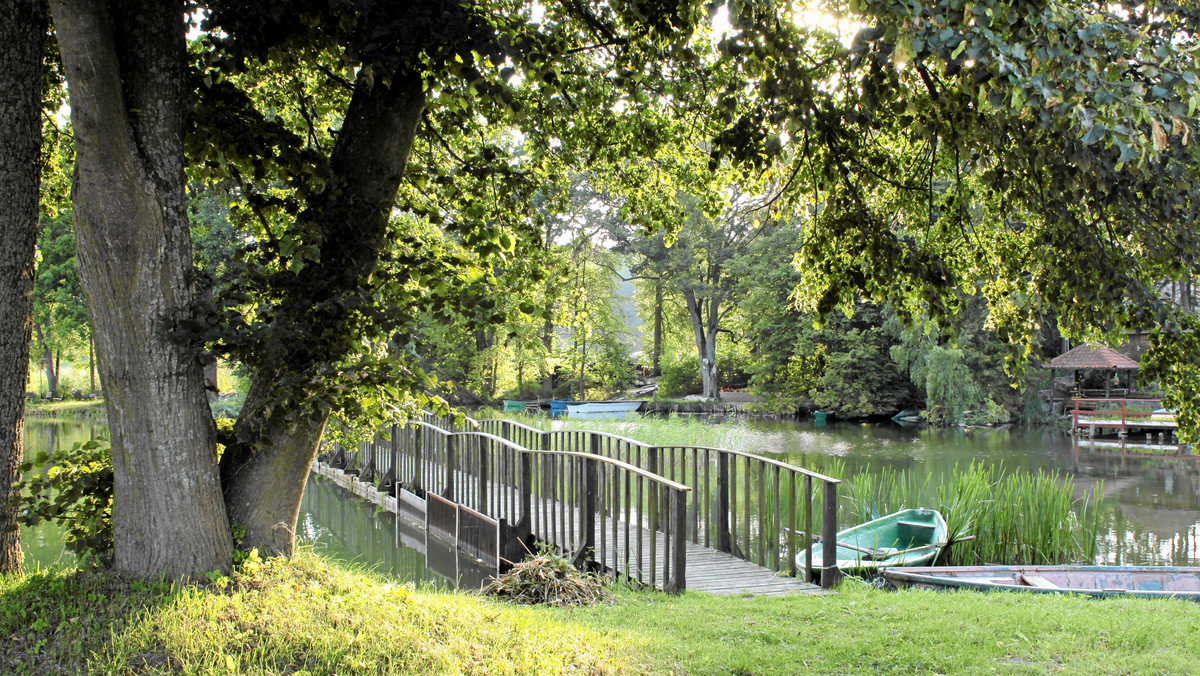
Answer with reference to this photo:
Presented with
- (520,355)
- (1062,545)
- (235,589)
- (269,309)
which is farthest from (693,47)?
(520,355)

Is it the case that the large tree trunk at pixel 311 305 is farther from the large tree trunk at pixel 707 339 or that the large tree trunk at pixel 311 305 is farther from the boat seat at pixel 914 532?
the large tree trunk at pixel 707 339

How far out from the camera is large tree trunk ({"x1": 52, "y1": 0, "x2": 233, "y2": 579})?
11.4ft

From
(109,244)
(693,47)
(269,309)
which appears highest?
(693,47)

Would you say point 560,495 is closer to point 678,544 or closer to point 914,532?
point 678,544

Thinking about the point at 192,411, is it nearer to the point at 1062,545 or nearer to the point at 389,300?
the point at 389,300

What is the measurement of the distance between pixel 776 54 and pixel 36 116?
11.8ft

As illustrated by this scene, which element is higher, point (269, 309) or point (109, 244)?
point (109, 244)

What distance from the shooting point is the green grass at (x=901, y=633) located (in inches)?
163

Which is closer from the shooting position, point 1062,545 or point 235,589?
point 235,589

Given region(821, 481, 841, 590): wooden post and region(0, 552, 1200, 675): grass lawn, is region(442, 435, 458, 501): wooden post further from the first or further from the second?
region(821, 481, 841, 590): wooden post

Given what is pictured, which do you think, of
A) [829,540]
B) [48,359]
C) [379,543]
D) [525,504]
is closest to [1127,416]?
[829,540]

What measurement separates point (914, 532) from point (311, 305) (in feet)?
22.3

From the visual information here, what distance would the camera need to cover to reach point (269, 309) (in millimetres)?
3814

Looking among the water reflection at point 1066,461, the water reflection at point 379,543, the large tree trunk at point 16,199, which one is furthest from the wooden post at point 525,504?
the water reflection at point 1066,461
